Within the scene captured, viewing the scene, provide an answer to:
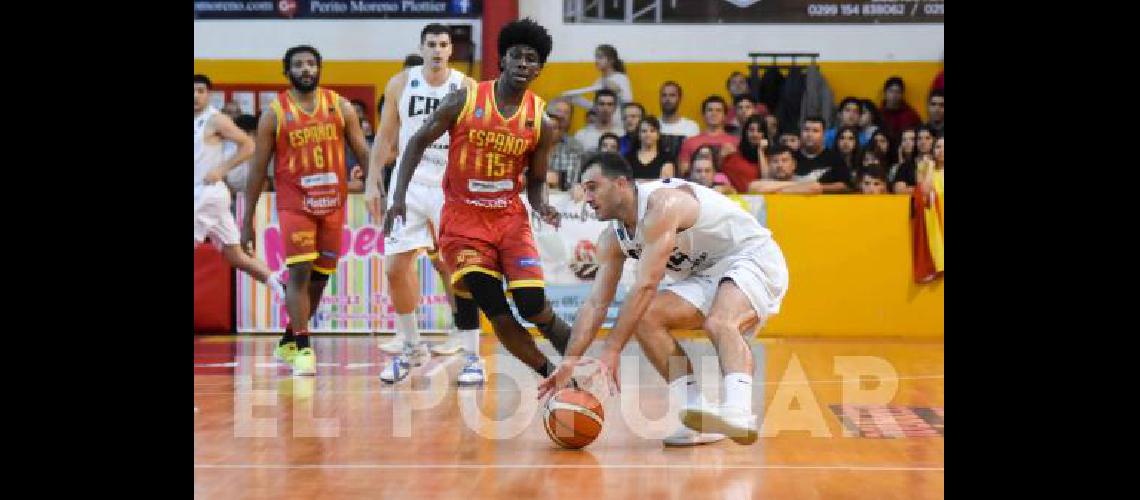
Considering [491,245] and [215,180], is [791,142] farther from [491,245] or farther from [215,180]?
[491,245]

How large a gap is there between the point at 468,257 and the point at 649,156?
5.84m

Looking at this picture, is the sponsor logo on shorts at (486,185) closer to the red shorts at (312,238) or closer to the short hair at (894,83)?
the red shorts at (312,238)

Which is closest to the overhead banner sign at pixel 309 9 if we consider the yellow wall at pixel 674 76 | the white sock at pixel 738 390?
the yellow wall at pixel 674 76

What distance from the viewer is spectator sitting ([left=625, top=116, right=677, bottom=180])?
42.7ft

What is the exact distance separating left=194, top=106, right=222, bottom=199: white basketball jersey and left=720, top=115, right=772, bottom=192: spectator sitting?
4.60 metres

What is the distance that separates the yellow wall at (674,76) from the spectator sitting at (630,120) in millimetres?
1676

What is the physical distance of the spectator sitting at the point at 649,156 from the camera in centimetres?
1302

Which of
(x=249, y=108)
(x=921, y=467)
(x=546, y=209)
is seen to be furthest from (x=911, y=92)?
(x=921, y=467)

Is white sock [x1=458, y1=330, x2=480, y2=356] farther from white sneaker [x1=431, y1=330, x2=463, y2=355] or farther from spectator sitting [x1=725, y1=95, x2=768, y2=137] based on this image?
spectator sitting [x1=725, y1=95, x2=768, y2=137]

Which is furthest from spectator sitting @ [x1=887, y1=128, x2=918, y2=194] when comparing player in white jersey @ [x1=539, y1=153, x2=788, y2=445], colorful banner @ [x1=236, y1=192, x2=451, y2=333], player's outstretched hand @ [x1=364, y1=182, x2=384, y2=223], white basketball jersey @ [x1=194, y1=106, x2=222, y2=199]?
player in white jersey @ [x1=539, y1=153, x2=788, y2=445]

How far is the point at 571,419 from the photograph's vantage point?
610 cm

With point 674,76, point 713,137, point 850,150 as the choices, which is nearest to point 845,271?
point 850,150
